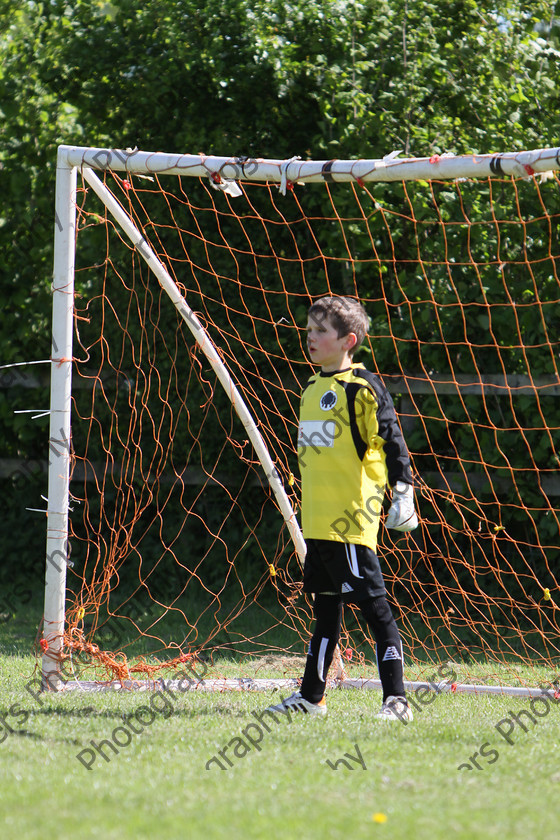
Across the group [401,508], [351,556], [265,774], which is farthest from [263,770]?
[401,508]

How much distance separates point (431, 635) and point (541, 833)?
3008mm

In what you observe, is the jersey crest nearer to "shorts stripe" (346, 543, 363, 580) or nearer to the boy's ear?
the boy's ear

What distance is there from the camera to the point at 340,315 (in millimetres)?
3523

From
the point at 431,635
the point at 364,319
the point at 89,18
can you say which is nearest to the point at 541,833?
the point at 364,319

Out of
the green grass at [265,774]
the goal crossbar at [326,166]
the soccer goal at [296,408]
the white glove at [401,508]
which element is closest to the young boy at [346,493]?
the white glove at [401,508]

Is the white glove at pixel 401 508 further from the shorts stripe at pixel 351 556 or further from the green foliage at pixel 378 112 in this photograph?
the green foliage at pixel 378 112

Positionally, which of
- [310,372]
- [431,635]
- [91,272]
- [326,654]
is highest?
[91,272]

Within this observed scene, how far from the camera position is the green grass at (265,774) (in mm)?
2287

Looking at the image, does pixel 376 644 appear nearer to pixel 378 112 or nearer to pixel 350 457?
pixel 350 457

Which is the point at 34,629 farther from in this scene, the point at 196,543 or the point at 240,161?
the point at 240,161

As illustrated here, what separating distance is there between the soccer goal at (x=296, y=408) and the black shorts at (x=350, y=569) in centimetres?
82

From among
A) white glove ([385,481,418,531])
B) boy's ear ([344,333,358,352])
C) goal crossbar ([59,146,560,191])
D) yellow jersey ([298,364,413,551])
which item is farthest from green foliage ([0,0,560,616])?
white glove ([385,481,418,531])

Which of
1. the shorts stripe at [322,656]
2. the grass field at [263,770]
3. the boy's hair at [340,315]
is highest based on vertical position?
the boy's hair at [340,315]

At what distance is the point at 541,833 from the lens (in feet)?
7.37
